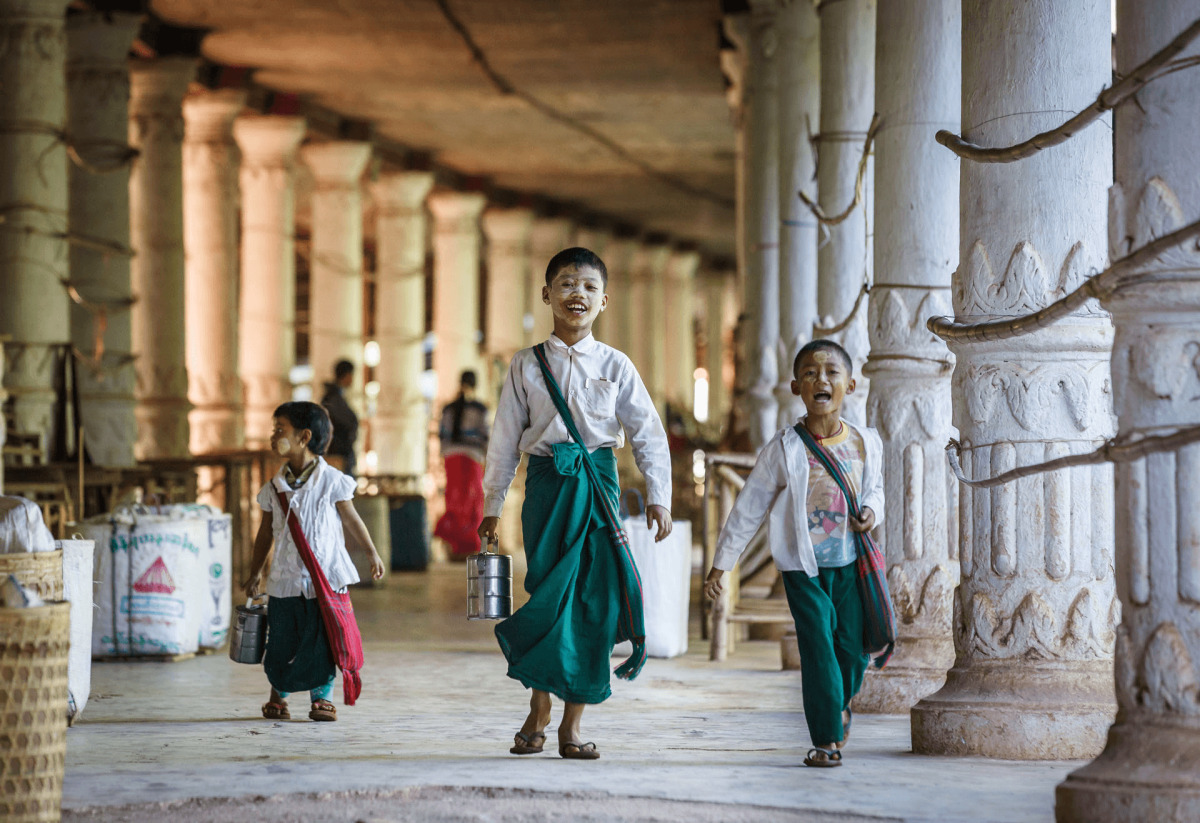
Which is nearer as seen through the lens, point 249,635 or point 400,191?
Result: point 249,635

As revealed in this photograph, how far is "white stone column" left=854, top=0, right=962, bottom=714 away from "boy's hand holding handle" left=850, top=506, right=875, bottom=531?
1.55 meters

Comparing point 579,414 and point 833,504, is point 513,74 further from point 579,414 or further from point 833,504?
point 833,504

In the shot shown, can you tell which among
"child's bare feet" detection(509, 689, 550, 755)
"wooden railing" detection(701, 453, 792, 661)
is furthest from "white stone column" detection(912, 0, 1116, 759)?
"wooden railing" detection(701, 453, 792, 661)

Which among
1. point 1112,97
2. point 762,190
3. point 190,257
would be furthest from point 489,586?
point 190,257

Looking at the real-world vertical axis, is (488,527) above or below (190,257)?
below

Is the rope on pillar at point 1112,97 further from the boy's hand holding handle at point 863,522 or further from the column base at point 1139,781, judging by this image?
the column base at point 1139,781

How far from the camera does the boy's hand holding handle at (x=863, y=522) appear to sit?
18.5ft

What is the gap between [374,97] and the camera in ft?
72.4

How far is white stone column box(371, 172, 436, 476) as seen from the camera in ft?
82.2

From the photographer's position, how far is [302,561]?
22.2 ft

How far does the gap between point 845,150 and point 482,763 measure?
5453 mm

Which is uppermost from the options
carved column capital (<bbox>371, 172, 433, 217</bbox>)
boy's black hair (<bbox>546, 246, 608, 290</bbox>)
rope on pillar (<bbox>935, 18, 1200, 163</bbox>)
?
carved column capital (<bbox>371, 172, 433, 217</bbox>)

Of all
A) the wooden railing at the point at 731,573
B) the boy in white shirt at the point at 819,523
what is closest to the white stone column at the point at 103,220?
the wooden railing at the point at 731,573

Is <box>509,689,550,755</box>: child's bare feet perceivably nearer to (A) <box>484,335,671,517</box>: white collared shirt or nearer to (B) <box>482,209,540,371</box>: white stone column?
(A) <box>484,335,671,517</box>: white collared shirt
